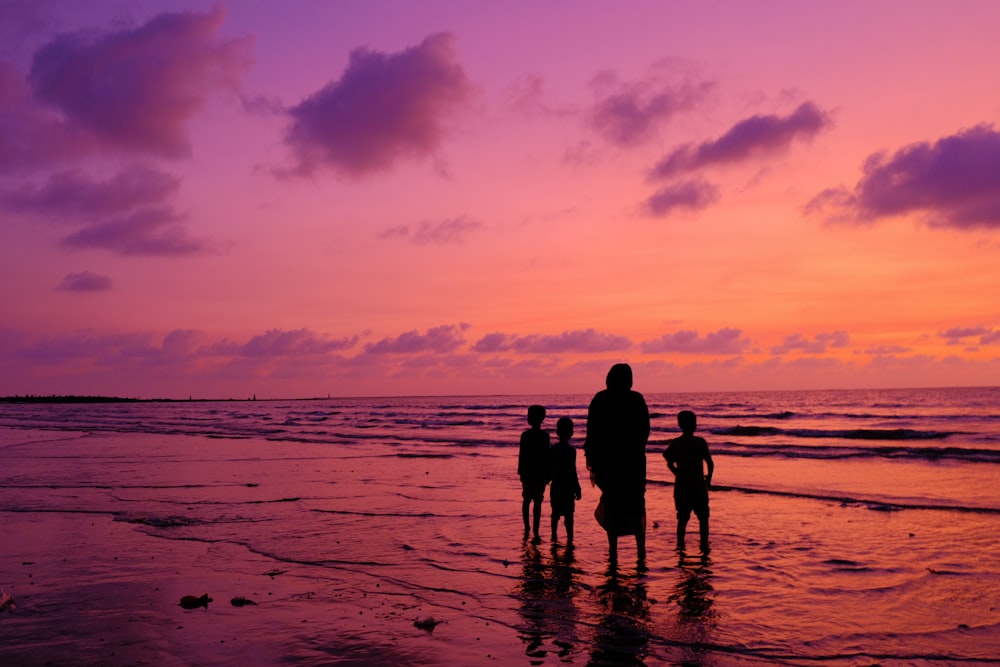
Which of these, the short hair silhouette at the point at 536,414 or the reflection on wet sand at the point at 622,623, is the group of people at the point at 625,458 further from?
the reflection on wet sand at the point at 622,623

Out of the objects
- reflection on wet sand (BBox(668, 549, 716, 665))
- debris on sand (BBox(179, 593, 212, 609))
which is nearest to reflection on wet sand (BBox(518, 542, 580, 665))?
reflection on wet sand (BBox(668, 549, 716, 665))

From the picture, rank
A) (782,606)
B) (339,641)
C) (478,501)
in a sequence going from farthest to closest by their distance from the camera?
(478,501)
(782,606)
(339,641)

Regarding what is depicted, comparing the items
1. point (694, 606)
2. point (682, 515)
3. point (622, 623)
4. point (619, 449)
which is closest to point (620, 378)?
point (619, 449)

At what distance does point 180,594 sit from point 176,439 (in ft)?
108

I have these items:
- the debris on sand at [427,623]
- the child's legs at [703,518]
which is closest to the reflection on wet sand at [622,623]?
the debris on sand at [427,623]

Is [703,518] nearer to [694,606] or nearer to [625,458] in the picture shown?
[625,458]

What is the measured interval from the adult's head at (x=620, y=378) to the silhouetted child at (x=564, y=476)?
1717 millimetres

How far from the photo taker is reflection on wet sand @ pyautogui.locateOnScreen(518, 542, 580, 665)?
5.84 metres

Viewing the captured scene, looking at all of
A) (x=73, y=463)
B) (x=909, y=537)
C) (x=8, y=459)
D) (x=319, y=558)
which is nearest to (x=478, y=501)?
(x=319, y=558)

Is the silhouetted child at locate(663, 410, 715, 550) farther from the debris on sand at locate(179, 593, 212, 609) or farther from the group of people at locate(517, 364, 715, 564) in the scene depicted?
the debris on sand at locate(179, 593, 212, 609)

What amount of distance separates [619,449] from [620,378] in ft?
2.67

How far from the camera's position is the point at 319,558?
946 cm

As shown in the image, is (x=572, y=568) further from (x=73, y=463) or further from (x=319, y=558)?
(x=73, y=463)

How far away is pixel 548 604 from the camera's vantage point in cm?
711
